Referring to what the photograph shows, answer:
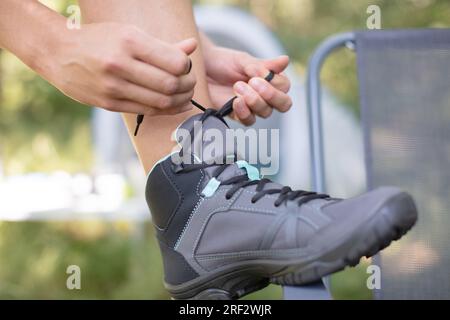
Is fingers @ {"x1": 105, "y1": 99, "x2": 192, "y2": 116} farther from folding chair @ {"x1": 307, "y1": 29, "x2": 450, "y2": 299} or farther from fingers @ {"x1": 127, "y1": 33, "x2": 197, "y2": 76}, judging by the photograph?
folding chair @ {"x1": 307, "y1": 29, "x2": 450, "y2": 299}

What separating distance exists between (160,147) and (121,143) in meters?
1.90

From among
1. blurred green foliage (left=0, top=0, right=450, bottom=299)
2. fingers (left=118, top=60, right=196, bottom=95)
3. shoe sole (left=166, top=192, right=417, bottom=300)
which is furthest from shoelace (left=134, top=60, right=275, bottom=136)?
blurred green foliage (left=0, top=0, right=450, bottom=299)

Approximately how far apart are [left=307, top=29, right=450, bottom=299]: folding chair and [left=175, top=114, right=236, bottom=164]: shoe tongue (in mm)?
447

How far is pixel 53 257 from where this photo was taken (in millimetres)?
2459

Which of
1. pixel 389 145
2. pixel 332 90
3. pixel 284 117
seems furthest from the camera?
pixel 332 90

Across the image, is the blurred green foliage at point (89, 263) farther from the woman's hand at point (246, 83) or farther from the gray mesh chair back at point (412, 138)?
the woman's hand at point (246, 83)

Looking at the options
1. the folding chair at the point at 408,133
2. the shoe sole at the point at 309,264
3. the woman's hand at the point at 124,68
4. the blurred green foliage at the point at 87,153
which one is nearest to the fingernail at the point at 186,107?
the woman's hand at the point at 124,68

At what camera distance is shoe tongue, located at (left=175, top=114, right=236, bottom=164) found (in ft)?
3.23

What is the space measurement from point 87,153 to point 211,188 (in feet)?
6.72

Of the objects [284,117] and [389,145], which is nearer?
[389,145]
